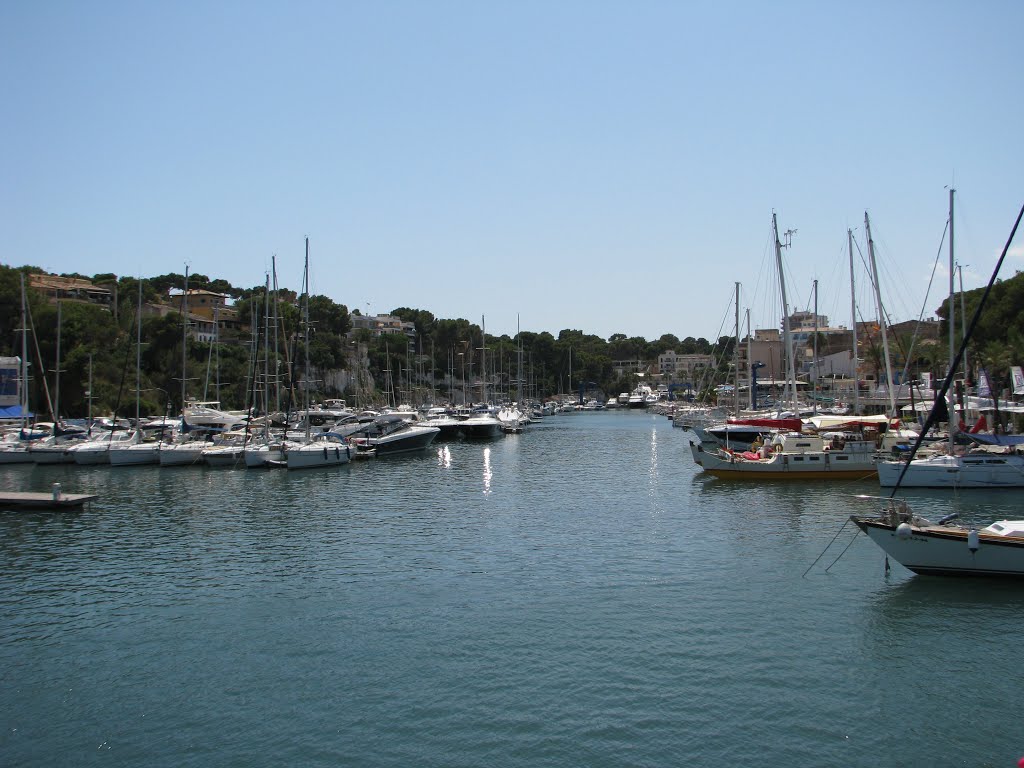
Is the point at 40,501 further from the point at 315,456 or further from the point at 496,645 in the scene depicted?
the point at 496,645

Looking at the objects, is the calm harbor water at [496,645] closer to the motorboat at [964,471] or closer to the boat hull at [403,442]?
the motorboat at [964,471]

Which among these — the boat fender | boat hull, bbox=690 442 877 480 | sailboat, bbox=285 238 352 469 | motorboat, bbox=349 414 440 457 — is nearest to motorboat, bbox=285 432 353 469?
sailboat, bbox=285 238 352 469

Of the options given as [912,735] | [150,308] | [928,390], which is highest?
[150,308]

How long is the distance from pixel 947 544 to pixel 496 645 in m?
13.5

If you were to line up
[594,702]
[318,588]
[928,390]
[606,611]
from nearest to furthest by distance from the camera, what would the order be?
[594,702] < [606,611] < [318,588] < [928,390]

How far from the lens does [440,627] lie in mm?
20891

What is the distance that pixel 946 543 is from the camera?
2334cm

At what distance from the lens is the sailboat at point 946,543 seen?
75.3 feet

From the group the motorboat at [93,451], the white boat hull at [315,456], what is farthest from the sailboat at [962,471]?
the motorboat at [93,451]

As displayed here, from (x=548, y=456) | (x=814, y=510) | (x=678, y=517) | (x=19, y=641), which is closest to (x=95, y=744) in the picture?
(x=19, y=641)

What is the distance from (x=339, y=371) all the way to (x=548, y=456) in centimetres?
7171

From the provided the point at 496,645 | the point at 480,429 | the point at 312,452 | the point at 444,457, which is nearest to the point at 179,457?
the point at 312,452

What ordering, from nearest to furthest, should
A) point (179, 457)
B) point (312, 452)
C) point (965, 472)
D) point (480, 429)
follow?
point (965, 472) → point (312, 452) → point (179, 457) → point (480, 429)

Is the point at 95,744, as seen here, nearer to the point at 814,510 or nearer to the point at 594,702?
the point at 594,702
